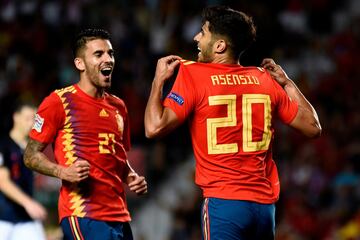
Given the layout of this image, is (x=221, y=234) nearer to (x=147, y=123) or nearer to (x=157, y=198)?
(x=147, y=123)

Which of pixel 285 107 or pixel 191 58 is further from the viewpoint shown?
pixel 191 58

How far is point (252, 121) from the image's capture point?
237 inches

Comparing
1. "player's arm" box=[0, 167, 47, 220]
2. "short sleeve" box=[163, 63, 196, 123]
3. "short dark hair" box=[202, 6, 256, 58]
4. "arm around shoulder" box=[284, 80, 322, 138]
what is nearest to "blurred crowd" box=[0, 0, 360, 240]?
"player's arm" box=[0, 167, 47, 220]

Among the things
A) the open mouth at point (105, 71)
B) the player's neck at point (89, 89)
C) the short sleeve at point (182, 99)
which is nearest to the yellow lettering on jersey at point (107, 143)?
the player's neck at point (89, 89)

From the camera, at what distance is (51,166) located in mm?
6172

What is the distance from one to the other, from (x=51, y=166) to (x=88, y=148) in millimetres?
322

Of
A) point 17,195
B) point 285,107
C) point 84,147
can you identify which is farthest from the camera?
point 17,195

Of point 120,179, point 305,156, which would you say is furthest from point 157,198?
point 120,179

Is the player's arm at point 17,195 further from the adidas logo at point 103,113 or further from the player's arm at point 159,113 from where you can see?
the player's arm at point 159,113

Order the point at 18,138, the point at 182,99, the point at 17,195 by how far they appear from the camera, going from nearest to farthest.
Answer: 1. the point at 182,99
2. the point at 17,195
3. the point at 18,138

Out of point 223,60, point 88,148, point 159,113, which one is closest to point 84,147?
point 88,148

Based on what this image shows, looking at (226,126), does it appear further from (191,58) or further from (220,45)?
(191,58)

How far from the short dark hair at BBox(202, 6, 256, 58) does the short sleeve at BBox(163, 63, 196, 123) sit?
0.37 meters

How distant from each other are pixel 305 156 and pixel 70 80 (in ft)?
13.9
